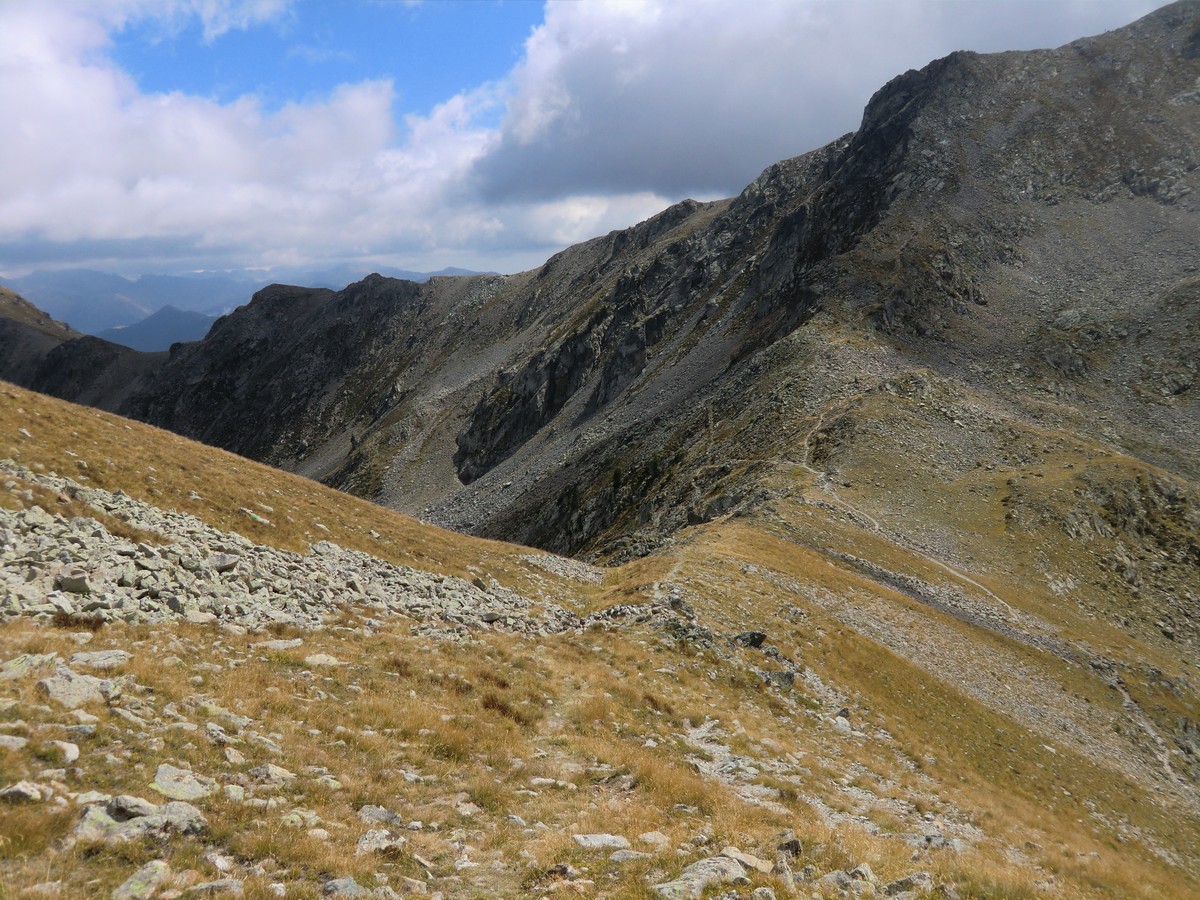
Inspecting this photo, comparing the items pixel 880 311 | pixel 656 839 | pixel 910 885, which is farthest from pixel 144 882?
pixel 880 311

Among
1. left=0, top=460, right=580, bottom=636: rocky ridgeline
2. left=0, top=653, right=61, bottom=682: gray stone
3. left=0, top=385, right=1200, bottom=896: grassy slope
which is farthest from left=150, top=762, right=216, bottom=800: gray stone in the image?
left=0, top=460, right=580, bottom=636: rocky ridgeline

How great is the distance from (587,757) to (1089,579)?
5063 centimetres

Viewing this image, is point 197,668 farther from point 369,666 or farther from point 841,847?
point 841,847

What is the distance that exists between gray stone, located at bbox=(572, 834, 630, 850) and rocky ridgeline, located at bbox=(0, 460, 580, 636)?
10200mm

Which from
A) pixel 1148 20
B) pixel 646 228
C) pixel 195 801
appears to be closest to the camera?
pixel 195 801

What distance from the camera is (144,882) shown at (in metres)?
7.16

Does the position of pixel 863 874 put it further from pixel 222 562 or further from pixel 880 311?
pixel 880 311

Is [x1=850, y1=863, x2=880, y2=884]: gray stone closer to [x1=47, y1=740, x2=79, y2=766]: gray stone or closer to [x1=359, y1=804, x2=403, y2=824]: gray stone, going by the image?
[x1=359, y1=804, x2=403, y2=824]: gray stone

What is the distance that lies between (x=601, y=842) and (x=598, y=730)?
5.95 m

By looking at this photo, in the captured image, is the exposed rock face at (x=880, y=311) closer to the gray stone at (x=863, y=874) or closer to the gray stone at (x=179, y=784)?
the gray stone at (x=863, y=874)

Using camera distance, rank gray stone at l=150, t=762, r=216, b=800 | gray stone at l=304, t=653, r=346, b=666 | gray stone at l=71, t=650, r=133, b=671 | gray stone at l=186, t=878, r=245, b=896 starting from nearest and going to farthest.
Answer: gray stone at l=186, t=878, r=245, b=896, gray stone at l=150, t=762, r=216, b=800, gray stone at l=71, t=650, r=133, b=671, gray stone at l=304, t=653, r=346, b=666

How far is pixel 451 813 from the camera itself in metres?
11.2

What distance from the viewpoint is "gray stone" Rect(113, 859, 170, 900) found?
22.9 ft

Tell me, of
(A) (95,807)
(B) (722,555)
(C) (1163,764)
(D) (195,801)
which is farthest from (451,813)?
(C) (1163,764)
